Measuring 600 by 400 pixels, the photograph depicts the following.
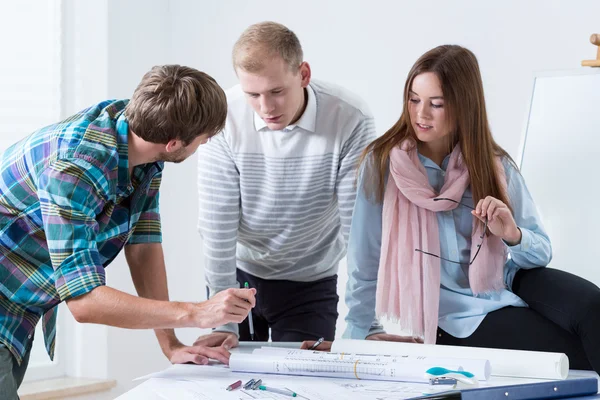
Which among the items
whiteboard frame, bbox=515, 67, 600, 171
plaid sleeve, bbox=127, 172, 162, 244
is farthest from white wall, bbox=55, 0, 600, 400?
plaid sleeve, bbox=127, 172, 162, 244

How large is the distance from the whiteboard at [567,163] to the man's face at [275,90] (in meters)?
0.88

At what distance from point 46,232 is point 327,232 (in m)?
0.98

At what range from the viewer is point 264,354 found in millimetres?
1394

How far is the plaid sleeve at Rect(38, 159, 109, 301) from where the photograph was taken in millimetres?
1248

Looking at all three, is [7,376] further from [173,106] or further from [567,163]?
[567,163]

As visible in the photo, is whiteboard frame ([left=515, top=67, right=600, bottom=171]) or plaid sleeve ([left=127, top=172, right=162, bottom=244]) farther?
whiteboard frame ([left=515, top=67, right=600, bottom=171])

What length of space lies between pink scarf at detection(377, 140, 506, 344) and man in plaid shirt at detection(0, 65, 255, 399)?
508 millimetres

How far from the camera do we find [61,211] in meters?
1.24

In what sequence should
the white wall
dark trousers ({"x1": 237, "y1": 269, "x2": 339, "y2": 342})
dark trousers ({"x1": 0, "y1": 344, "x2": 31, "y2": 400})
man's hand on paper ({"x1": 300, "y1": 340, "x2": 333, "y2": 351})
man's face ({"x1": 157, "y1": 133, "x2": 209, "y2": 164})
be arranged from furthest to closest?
the white wall
dark trousers ({"x1": 237, "y1": 269, "x2": 339, "y2": 342})
man's hand on paper ({"x1": 300, "y1": 340, "x2": 333, "y2": 351})
man's face ({"x1": 157, "y1": 133, "x2": 209, "y2": 164})
dark trousers ({"x1": 0, "y1": 344, "x2": 31, "y2": 400})

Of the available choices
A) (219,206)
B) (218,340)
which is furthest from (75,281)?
(219,206)

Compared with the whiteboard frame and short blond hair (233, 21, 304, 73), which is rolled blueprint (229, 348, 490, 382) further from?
the whiteboard frame

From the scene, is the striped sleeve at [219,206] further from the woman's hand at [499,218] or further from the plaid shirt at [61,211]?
the woman's hand at [499,218]

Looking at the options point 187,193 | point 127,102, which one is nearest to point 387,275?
point 127,102

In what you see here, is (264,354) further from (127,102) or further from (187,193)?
(187,193)
